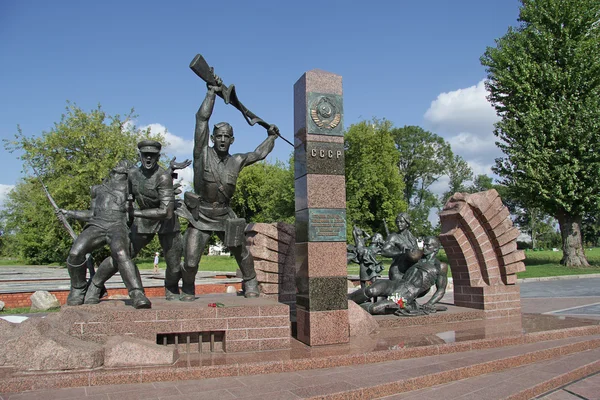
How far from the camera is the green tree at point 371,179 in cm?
3328

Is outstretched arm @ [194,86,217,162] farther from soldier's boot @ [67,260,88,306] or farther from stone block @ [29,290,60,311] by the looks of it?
stone block @ [29,290,60,311]

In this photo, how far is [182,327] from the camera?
560 centimetres

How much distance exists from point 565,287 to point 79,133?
2400 cm

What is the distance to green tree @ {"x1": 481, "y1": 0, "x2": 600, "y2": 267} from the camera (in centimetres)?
2094

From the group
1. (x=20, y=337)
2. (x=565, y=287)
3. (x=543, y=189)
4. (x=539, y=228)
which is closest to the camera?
(x=20, y=337)

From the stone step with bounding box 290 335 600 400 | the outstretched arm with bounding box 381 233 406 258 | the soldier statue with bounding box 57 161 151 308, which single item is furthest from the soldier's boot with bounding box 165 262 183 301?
the outstretched arm with bounding box 381 233 406 258

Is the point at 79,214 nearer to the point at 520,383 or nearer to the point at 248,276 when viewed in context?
the point at 248,276

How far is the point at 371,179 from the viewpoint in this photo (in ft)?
109

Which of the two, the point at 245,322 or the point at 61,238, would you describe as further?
the point at 61,238

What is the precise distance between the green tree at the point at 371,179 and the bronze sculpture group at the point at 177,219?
2516 centimetres

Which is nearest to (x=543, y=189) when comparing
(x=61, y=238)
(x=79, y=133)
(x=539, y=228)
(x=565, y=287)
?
(x=565, y=287)

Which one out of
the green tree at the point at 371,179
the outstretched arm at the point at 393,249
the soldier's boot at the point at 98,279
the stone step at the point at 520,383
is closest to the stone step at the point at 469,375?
the stone step at the point at 520,383

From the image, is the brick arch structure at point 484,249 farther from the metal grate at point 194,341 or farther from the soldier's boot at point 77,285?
the soldier's boot at point 77,285

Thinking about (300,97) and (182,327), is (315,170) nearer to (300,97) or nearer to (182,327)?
(300,97)
